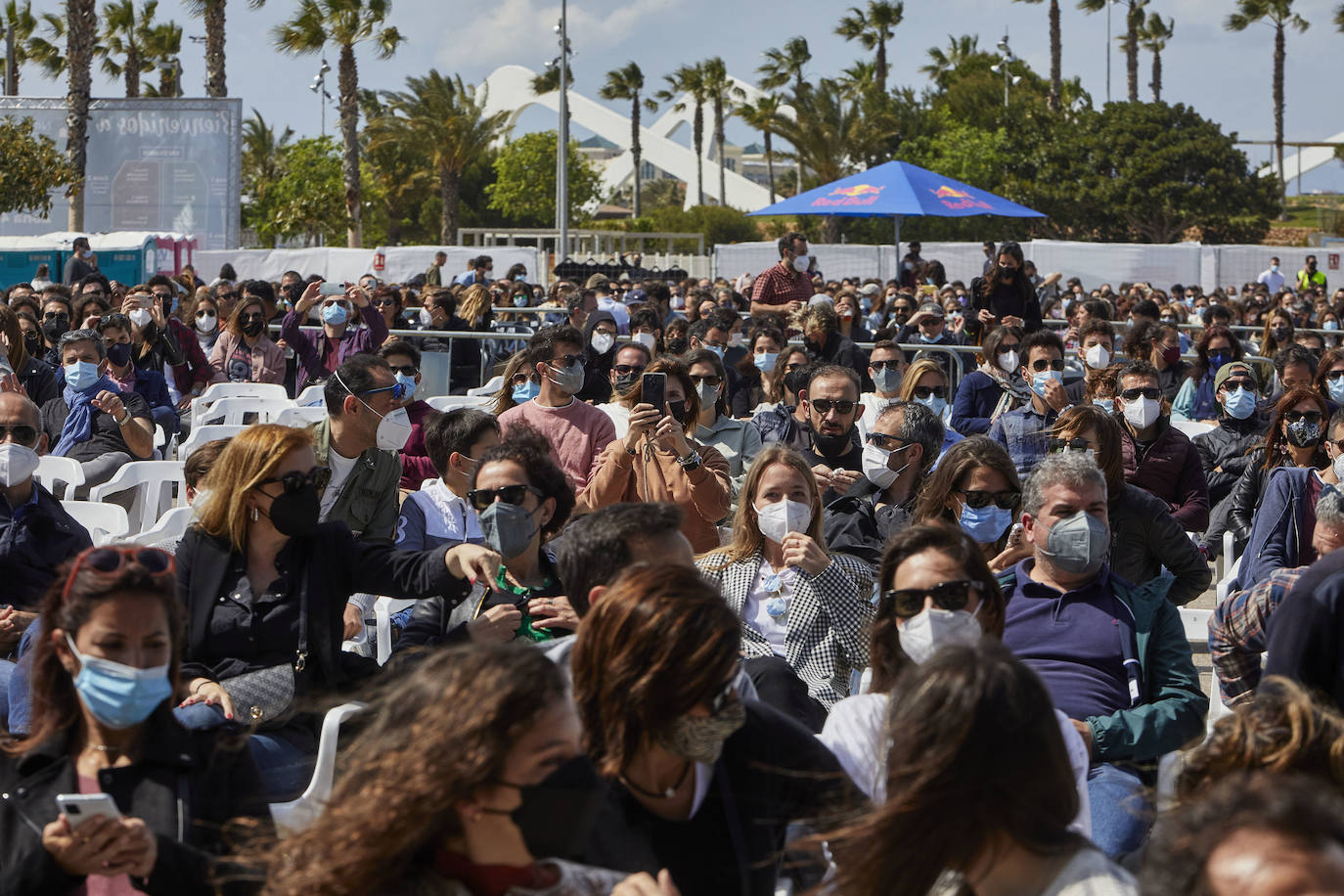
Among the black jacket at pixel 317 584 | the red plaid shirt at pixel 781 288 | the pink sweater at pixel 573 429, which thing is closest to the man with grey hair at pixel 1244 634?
the black jacket at pixel 317 584

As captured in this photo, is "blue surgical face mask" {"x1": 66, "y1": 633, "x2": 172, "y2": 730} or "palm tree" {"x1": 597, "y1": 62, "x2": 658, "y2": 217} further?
"palm tree" {"x1": 597, "y1": 62, "x2": 658, "y2": 217}

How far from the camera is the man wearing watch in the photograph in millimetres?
7813

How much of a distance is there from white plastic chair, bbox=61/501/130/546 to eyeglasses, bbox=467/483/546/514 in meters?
2.53

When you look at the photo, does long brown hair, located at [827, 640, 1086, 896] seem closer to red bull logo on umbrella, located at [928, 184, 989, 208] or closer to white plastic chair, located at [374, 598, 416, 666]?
white plastic chair, located at [374, 598, 416, 666]

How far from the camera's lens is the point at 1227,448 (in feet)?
27.2

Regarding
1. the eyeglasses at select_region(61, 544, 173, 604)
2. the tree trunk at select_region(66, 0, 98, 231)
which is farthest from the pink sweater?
the tree trunk at select_region(66, 0, 98, 231)

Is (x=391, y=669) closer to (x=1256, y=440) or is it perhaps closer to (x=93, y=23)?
(x=1256, y=440)

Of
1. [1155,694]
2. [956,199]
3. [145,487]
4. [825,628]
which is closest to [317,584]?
[825,628]

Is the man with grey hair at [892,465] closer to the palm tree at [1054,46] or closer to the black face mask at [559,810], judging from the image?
the black face mask at [559,810]

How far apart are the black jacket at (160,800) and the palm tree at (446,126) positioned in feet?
180

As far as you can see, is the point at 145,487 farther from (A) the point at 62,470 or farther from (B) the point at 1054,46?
(B) the point at 1054,46

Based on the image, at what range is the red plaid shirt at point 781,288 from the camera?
45.1ft

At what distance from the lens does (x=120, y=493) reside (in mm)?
7828

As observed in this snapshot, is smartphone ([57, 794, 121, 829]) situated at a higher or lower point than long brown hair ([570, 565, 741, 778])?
lower
